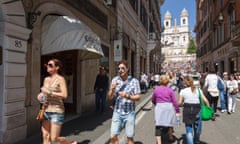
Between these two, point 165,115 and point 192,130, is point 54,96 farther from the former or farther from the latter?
point 192,130

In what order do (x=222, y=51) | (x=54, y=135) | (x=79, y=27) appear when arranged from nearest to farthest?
(x=54, y=135)
(x=79, y=27)
(x=222, y=51)

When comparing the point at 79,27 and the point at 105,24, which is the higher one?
the point at 105,24

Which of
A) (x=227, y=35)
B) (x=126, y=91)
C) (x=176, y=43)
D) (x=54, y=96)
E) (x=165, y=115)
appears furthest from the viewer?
(x=176, y=43)

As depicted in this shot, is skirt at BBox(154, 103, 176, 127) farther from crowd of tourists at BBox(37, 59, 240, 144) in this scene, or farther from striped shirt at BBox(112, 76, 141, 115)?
striped shirt at BBox(112, 76, 141, 115)

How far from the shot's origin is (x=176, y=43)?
142875mm

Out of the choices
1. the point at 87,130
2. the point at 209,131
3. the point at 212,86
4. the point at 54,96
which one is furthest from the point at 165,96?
the point at 212,86

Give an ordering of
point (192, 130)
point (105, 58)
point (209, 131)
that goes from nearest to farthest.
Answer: point (192, 130)
point (209, 131)
point (105, 58)

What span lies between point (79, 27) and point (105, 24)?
5.46 metres

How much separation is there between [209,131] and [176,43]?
140m

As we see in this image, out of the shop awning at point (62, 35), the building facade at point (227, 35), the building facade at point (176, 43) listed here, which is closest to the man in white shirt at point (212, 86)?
the shop awning at point (62, 35)

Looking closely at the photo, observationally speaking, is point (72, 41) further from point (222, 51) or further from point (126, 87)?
point (222, 51)

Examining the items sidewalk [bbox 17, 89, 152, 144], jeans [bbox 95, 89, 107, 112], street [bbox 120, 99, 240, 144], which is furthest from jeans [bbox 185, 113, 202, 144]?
jeans [bbox 95, 89, 107, 112]

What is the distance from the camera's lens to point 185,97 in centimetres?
524

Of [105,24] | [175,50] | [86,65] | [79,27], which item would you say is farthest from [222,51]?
[175,50]
